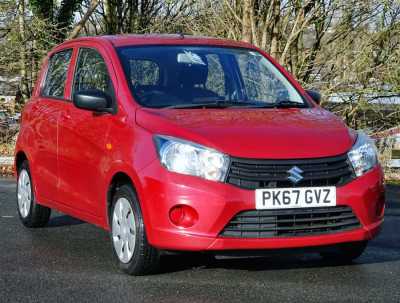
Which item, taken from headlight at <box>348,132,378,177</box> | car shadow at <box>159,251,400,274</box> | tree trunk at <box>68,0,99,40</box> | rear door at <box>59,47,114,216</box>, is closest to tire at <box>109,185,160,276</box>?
car shadow at <box>159,251,400,274</box>

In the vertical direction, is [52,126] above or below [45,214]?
above

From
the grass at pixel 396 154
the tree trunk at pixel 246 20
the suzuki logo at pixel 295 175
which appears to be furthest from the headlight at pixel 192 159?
the tree trunk at pixel 246 20

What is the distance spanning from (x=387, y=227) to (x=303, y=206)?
3.28 metres

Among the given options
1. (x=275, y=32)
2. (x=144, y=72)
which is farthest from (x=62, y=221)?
(x=275, y=32)

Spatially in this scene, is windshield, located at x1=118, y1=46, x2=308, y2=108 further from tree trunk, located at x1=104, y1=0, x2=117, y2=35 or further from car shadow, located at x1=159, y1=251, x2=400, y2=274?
tree trunk, located at x1=104, y1=0, x2=117, y2=35

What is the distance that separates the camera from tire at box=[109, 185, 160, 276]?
673cm

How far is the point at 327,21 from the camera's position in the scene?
64.6ft

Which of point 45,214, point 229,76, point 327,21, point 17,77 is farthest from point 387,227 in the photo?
point 17,77

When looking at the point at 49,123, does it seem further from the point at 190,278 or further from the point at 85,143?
the point at 190,278

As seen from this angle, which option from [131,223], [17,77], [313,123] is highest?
[313,123]

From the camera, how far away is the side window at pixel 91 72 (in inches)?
308

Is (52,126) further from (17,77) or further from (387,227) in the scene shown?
(17,77)

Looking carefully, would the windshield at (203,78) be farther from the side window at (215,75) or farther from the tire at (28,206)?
the tire at (28,206)

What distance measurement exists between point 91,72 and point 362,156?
99.7 inches
